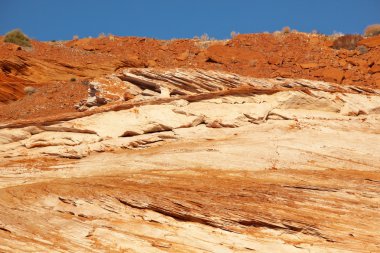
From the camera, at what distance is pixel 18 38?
29.2m

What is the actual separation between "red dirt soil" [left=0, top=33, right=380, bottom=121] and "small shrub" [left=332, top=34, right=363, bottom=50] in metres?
0.40

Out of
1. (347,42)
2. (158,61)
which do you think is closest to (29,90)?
(158,61)

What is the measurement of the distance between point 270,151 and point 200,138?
6.59ft

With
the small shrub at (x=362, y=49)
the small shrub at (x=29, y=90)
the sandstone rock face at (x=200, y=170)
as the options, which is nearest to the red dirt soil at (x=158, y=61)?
the small shrub at (x=362, y=49)

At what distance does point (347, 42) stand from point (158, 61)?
370 inches

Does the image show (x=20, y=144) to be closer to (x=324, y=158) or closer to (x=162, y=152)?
(x=162, y=152)

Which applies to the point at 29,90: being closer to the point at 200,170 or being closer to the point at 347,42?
the point at 200,170

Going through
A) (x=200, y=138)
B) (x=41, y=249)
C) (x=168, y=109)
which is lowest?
(x=41, y=249)

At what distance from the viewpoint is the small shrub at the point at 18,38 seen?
2883cm

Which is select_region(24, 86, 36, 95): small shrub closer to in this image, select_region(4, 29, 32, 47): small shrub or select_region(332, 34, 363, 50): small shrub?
select_region(4, 29, 32, 47): small shrub

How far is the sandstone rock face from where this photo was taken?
8.65 m

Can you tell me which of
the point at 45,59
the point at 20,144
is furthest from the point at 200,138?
the point at 45,59

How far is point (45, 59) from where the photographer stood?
88.2 feet

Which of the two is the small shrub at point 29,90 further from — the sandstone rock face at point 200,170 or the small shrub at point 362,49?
the small shrub at point 362,49
